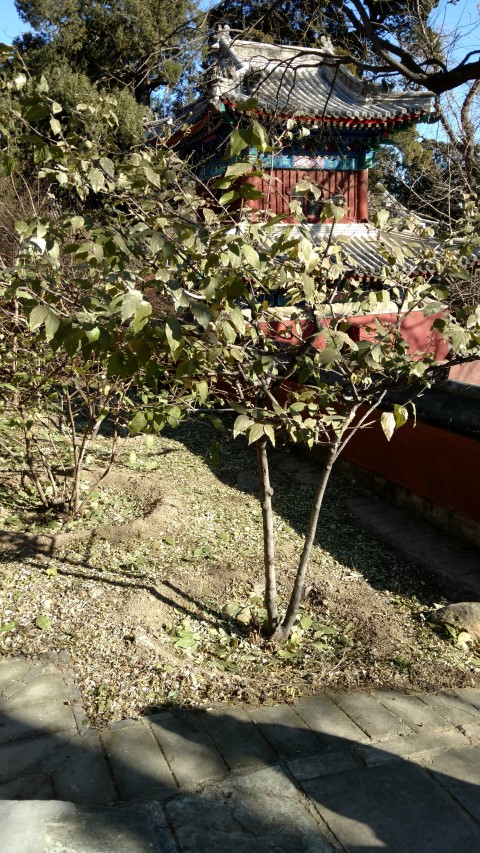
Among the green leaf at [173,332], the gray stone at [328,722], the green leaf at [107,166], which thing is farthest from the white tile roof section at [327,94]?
the gray stone at [328,722]

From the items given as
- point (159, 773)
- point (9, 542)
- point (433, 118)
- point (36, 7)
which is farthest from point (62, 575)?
point (36, 7)

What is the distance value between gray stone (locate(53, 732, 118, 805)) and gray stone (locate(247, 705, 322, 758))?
0.72 meters

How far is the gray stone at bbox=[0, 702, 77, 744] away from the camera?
9.55ft

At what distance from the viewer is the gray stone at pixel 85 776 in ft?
8.32

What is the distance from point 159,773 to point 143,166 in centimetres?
252

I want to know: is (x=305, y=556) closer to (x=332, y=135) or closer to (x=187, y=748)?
(x=187, y=748)

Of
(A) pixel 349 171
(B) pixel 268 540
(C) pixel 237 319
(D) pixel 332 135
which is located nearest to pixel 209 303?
(C) pixel 237 319

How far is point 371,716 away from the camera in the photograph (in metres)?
3.13

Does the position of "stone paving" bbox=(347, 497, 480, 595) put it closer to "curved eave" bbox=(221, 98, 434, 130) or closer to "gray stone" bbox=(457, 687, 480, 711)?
"gray stone" bbox=(457, 687, 480, 711)

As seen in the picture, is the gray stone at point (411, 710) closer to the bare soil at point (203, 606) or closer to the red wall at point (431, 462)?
the bare soil at point (203, 606)

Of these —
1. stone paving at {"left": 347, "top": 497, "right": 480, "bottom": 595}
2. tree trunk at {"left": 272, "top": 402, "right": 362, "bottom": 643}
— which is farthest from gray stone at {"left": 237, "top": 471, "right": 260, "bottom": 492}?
tree trunk at {"left": 272, "top": 402, "right": 362, "bottom": 643}

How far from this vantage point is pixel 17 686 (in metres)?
3.24

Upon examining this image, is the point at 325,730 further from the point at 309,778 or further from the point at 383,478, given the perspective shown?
the point at 383,478

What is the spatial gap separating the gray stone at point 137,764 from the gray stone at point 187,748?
40mm
